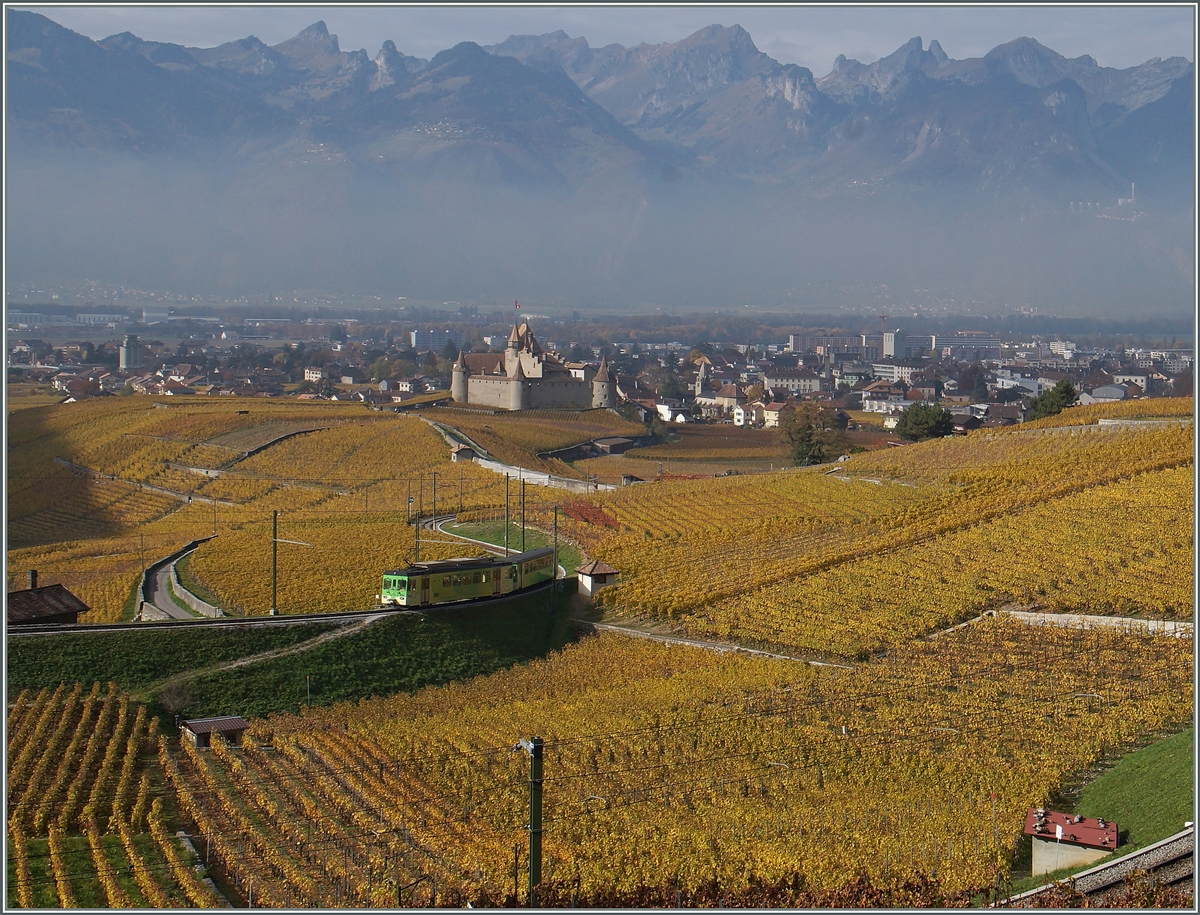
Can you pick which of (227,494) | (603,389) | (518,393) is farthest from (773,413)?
(227,494)

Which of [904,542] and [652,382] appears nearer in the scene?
[904,542]

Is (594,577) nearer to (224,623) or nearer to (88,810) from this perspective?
(224,623)

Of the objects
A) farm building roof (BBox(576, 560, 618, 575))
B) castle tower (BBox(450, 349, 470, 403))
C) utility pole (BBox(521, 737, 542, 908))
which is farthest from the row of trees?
utility pole (BBox(521, 737, 542, 908))

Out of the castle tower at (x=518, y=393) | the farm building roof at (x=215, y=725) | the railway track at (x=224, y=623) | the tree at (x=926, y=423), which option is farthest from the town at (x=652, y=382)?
the farm building roof at (x=215, y=725)

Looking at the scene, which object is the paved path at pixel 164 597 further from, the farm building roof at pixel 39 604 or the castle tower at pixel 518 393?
the castle tower at pixel 518 393

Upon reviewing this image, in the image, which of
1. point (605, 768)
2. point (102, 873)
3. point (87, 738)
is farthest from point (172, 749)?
point (605, 768)
